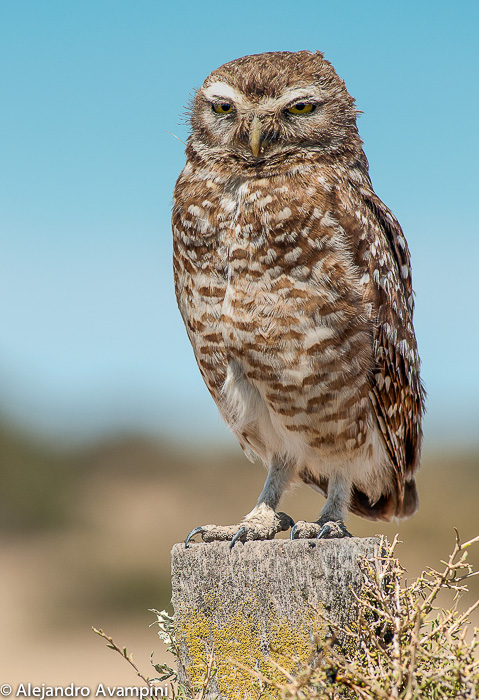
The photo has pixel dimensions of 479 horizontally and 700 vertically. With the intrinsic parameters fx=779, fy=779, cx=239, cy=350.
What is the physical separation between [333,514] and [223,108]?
2.19 metres

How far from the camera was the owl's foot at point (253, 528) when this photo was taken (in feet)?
11.5

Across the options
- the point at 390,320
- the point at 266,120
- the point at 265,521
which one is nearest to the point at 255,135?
the point at 266,120

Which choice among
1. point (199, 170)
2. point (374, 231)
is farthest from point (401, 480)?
point (199, 170)

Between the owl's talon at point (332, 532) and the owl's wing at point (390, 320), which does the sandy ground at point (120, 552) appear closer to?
the owl's wing at point (390, 320)

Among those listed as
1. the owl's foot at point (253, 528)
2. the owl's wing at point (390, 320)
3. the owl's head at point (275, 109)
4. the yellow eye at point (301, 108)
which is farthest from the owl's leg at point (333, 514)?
the yellow eye at point (301, 108)

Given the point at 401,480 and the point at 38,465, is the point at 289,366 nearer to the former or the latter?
the point at 401,480

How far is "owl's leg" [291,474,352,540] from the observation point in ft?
11.6

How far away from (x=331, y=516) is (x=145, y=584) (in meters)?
11.2

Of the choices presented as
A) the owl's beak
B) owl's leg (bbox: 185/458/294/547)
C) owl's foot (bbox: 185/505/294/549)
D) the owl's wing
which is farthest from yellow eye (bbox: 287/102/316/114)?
owl's foot (bbox: 185/505/294/549)

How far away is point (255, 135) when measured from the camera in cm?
388

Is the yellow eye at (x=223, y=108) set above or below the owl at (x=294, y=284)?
above

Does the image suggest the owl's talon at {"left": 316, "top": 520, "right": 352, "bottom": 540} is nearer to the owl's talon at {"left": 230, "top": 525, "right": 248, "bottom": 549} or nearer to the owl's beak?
the owl's talon at {"left": 230, "top": 525, "right": 248, "bottom": 549}

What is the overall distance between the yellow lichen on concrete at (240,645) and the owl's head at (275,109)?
223cm

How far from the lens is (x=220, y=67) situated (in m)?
4.18
